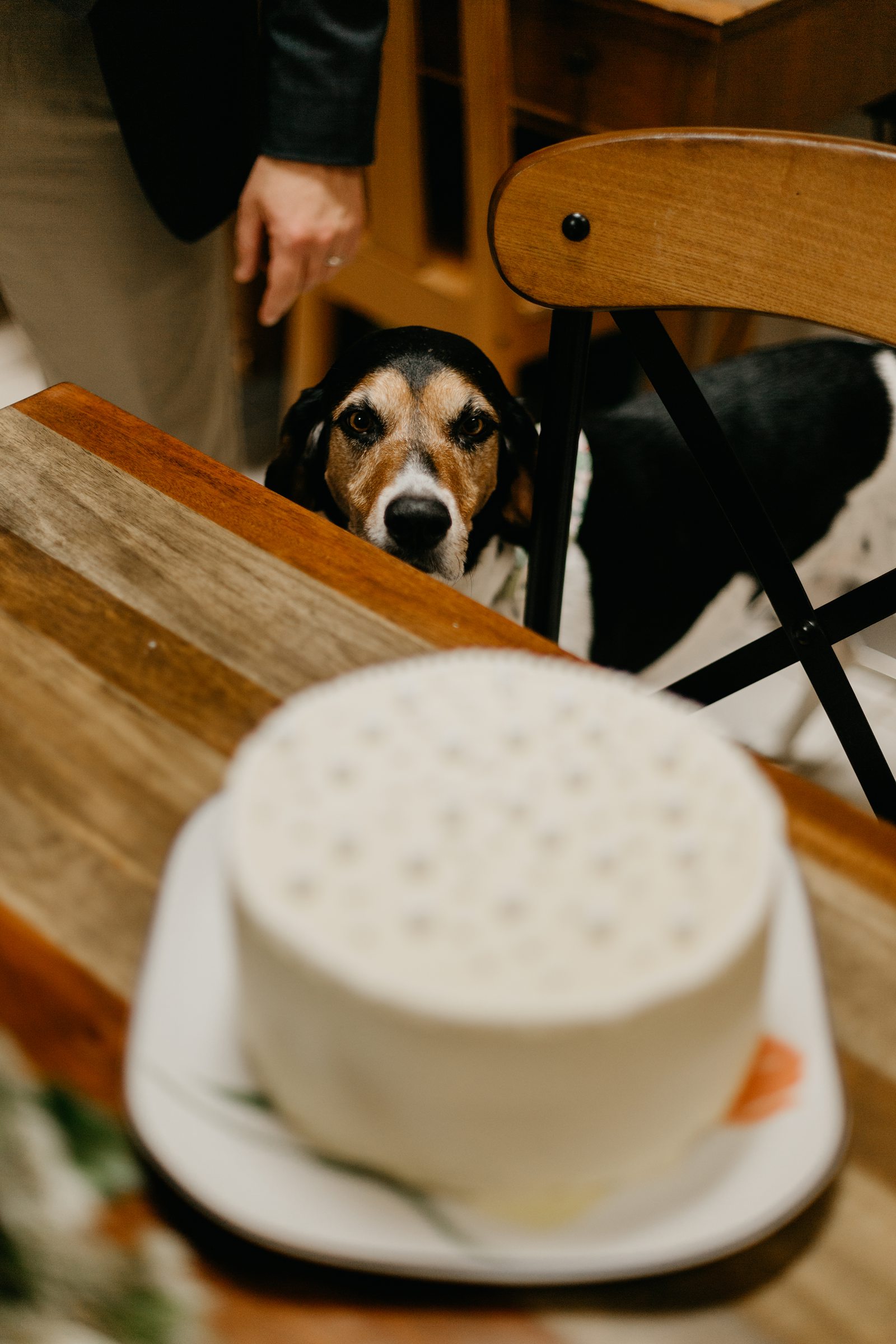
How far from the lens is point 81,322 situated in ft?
4.92

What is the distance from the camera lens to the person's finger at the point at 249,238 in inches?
47.7

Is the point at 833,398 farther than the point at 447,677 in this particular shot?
Yes

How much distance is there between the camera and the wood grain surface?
742mm

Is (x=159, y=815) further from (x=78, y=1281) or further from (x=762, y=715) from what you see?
(x=762, y=715)

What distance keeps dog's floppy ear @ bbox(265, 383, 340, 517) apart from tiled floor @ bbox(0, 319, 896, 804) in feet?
1.57

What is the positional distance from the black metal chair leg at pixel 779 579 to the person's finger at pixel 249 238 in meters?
0.55

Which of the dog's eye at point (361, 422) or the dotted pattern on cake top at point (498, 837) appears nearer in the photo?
the dotted pattern on cake top at point (498, 837)

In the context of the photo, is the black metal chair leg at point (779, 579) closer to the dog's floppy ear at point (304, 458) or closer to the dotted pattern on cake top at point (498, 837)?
the dotted pattern on cake top at point (498, 837)

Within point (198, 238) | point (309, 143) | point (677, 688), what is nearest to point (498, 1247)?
point (677, 688)

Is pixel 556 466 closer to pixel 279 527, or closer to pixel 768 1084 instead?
pixel 279 527

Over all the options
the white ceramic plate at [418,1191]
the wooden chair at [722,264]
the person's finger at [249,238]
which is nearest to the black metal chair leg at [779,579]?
the wooden chair at [722,264]

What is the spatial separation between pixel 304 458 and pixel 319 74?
45 centimetres

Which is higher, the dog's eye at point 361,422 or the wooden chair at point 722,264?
the wooden chair at point 722,264

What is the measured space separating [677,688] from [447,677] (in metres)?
0.54
